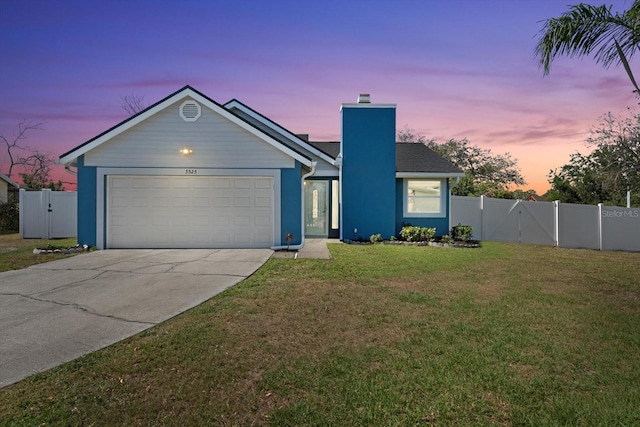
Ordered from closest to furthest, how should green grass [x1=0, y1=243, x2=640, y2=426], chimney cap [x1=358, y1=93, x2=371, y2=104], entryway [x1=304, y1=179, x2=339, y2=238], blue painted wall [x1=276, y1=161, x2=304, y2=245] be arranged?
green grass [x1=0, y1=243, x2=640, y2=426] < blue painted wall [x1=276, y1=161, x2=304, y2=245] < chimney cap [x1=358, y1=93, x2=371, y2=104] < entryway [x1=304, y1=179, x2=339, y2=238]

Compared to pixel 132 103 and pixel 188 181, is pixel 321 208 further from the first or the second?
pixel 132 103

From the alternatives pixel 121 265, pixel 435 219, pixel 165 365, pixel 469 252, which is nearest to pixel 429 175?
pixel 435 219

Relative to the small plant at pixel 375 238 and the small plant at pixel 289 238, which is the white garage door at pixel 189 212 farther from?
the small plant at pixel 375 238

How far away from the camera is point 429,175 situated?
614 inches

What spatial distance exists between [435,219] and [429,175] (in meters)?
1.87

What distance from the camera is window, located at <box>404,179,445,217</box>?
628 inches

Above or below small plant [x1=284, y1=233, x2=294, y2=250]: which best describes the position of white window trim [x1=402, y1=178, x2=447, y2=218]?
above

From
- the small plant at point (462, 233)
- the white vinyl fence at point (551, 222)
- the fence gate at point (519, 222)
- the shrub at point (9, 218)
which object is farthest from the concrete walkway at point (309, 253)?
the shrub at point (9, 218)

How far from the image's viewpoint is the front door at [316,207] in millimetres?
15688

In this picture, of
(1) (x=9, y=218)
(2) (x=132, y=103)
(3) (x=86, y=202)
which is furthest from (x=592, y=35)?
(2) (x=132, y=103)

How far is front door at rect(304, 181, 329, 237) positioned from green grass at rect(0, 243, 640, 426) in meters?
8.66

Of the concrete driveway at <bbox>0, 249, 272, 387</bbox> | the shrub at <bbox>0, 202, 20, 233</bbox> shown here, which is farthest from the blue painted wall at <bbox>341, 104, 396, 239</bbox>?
the shrub at <bbox>0, 202, 20, 233</bbox>

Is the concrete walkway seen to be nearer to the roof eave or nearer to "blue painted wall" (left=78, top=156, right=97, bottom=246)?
the roof eave

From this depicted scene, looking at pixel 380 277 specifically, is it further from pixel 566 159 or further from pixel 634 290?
pixel 566 159
